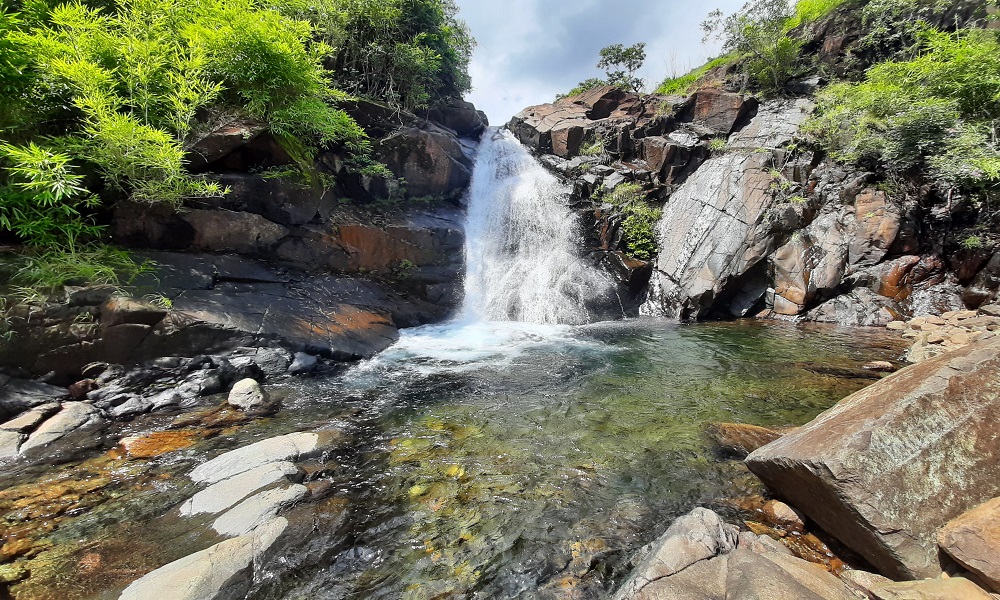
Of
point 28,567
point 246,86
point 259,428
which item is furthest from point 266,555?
point 246,86

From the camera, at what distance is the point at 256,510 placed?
11.1 feet

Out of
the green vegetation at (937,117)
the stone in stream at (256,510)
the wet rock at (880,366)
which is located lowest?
the wet rock at (880,366)

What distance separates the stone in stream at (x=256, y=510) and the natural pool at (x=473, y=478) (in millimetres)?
146

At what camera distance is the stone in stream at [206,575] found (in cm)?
250

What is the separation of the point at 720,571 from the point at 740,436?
113 inches

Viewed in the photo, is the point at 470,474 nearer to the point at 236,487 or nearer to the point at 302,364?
the point at 236,487

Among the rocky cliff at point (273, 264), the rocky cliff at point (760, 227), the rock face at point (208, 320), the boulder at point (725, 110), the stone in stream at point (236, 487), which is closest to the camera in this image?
the stone in stream at point (236, 487)

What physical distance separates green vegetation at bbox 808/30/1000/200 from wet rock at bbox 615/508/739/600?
13222mm

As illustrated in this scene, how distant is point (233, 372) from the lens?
679 cm

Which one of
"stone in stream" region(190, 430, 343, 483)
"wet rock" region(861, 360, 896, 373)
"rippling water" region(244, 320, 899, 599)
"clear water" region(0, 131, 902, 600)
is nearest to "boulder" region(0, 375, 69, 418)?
"clear water" region(0, 131, 902, 600)

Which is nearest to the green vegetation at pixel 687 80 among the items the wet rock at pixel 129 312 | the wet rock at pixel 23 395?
the wet rock at pixel 129 312

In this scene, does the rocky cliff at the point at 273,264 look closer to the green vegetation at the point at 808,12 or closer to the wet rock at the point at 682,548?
the wet rock at the point at 682,548

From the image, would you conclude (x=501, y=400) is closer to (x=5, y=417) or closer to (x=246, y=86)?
(x=5, y=417)

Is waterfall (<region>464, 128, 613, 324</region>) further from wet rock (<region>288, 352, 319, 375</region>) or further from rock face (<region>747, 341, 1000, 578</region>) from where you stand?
rock face (<region>747, 341, 1000, 578</region>)
